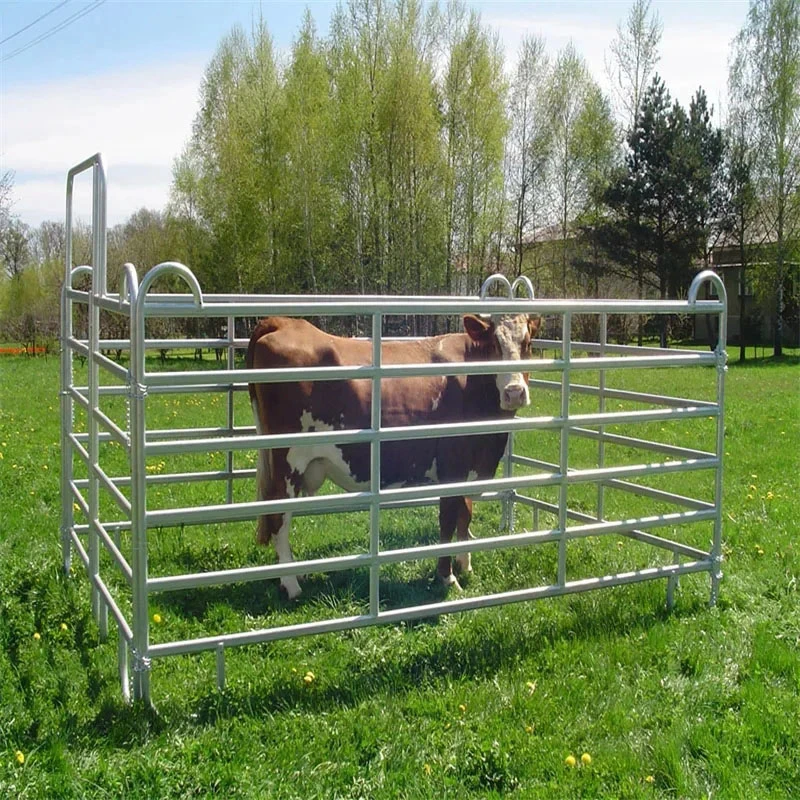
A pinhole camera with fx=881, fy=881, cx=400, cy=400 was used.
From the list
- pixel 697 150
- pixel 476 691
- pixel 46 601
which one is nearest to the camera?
pixel 476 691

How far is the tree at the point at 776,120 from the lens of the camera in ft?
108

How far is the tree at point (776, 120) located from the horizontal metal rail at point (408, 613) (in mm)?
29850

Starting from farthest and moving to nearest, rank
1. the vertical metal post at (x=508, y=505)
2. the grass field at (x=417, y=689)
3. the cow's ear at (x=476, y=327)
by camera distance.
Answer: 1. the vertical metal post at (x=508, y=505)
2. the cow's ear at (x=476, y=327)
3. the grass field at (x=417, y=689)

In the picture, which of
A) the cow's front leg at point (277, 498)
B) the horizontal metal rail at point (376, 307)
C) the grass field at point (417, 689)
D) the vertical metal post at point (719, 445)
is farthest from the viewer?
the cow's front leg at point (277, 498)

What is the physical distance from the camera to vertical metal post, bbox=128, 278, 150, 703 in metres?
3.93

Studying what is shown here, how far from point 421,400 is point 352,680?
2.28 m

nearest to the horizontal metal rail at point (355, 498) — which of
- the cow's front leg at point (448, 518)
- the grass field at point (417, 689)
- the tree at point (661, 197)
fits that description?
the grass field at point (417, 689)

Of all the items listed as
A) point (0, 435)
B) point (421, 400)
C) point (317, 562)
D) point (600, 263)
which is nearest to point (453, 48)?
point (600, 263)

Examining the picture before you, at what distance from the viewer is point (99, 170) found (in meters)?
4.96

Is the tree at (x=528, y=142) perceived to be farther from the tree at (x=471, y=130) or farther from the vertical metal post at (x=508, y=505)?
the vertical metal post at (x=508, y=505)

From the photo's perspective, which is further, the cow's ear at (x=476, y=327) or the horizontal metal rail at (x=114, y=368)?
the cow's ear at (x=476, y=327)

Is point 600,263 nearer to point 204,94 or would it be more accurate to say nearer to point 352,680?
point 204,94

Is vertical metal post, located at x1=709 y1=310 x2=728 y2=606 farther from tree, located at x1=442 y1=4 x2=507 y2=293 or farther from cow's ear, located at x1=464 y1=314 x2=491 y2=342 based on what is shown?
tree, located at x1=442 y1=4 x2=507 y2=293

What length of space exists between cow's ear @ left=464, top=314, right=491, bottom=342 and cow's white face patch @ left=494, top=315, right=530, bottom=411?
0.58 ft
